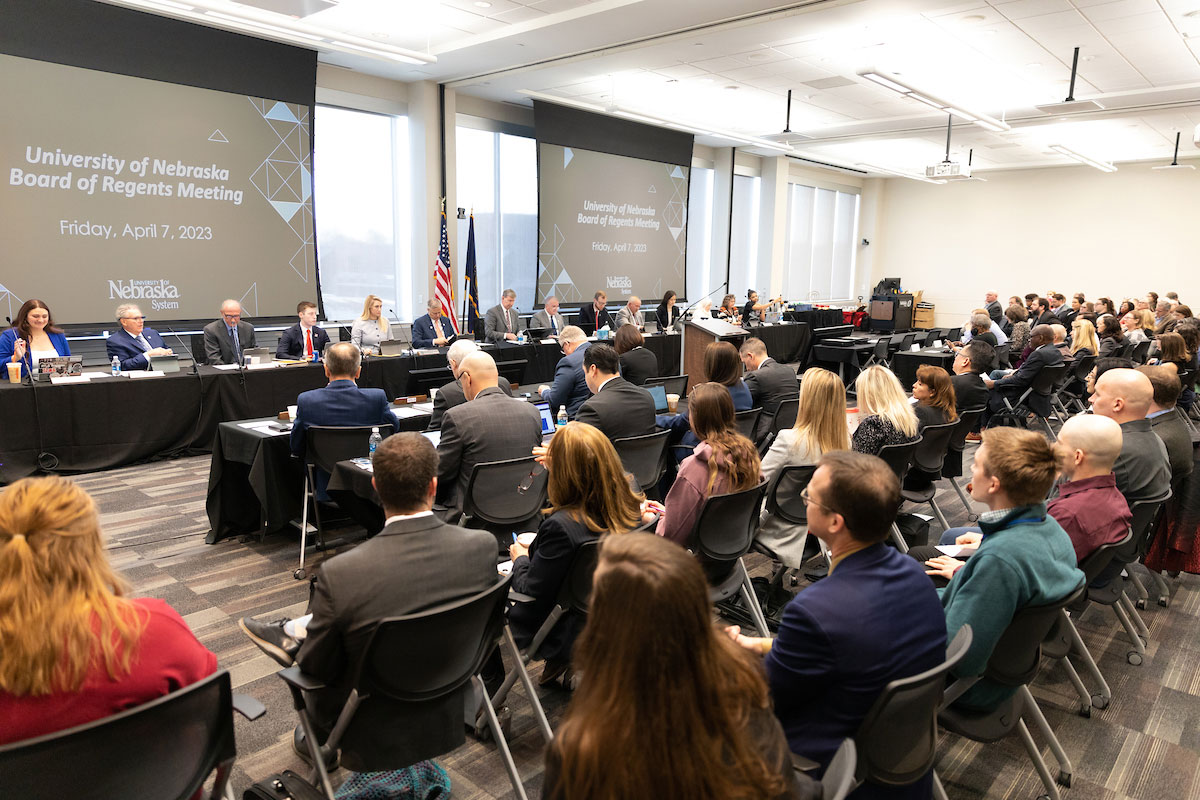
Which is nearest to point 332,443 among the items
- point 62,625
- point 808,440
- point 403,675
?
point 403,675

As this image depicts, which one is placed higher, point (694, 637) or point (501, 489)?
point (694, 637)

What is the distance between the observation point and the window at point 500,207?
35.6 ft

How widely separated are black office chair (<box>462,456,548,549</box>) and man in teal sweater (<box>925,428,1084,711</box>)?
191 cm

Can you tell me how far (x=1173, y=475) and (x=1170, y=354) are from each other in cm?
272

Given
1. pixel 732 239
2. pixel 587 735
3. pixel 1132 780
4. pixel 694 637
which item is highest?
pixel 732 239

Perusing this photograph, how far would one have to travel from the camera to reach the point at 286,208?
340 inches

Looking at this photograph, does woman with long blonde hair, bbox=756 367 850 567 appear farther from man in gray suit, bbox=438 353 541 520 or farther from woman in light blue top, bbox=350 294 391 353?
woman in light blue top, bbox=350 294 391 353

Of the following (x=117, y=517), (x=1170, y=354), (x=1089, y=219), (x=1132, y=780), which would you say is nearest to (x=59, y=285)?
(x=117, y=517)

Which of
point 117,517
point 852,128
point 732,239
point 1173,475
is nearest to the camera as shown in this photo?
point 1173,475

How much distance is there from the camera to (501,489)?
3.53 meters

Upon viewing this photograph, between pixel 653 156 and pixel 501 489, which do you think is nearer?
pixel 501 489

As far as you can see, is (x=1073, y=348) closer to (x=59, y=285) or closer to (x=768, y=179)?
(x=768, y=179)

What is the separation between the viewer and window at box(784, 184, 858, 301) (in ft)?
57.8

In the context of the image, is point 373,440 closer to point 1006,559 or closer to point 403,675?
point 403,675
